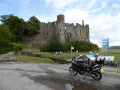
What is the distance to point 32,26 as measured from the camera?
4159 cm

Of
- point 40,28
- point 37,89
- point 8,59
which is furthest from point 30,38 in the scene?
point 37,89

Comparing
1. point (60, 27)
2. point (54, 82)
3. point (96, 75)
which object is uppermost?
point (60, 27)

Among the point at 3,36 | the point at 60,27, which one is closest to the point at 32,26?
the point at 60,27

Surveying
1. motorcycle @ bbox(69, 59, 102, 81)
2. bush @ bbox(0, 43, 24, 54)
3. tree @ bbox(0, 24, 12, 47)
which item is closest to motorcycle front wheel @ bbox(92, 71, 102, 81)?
motorcycle @ bbox(69, 59, 102, 81)

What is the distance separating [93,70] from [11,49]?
99.2 feet

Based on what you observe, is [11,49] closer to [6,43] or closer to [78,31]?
[6,43]

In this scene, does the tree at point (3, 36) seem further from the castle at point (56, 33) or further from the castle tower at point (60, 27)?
the castle tower at point (60, 27)

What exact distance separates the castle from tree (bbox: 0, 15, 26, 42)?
4.06 metres

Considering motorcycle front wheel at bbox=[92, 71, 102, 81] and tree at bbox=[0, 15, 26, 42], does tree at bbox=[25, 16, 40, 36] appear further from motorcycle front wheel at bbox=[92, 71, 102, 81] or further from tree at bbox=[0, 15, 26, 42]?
motorcycle front wheel at bbox=[92, 71, 102, 81]

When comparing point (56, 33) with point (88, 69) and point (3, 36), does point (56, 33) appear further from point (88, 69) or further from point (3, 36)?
point (88, 69)

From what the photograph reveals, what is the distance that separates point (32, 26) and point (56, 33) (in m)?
9.40

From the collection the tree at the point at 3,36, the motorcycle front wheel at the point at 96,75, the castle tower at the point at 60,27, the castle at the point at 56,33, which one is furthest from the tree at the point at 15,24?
the motorcycle front wheel at the point at 96,75

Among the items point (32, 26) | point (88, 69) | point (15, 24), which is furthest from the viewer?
point (32, 26)

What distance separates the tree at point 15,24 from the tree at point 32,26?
7.55 feet
